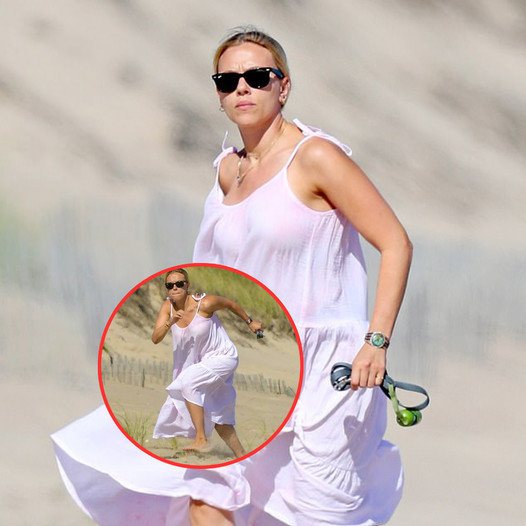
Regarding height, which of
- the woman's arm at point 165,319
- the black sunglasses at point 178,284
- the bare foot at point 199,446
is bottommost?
the bare foot at point 199,446

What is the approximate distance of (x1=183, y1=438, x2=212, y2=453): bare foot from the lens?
2.93 meters

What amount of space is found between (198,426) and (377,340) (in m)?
0.46

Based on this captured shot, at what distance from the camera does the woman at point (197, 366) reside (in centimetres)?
291

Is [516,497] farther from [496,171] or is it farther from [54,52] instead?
[54,52]

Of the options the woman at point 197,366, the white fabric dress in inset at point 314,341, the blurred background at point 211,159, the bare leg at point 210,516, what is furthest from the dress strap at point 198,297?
the blurred background at point 211,159

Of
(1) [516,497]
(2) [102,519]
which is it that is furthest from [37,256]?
(2) [102,519]

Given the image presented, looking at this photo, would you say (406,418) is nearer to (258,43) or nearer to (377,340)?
(377,340)

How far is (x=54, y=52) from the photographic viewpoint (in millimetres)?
7539

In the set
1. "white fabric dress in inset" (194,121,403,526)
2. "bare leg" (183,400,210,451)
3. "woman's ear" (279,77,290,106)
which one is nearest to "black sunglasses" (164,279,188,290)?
"white fabric dress in inset" (194,121,403,526)

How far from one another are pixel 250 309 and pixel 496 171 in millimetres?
4495

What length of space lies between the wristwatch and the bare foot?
0.44 metres

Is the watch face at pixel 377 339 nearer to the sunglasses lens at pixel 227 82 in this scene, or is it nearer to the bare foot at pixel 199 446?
the bare foot at pixel 199 446

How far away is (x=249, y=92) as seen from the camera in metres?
2.95

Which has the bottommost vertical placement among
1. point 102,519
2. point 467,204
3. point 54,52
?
point 102,519
